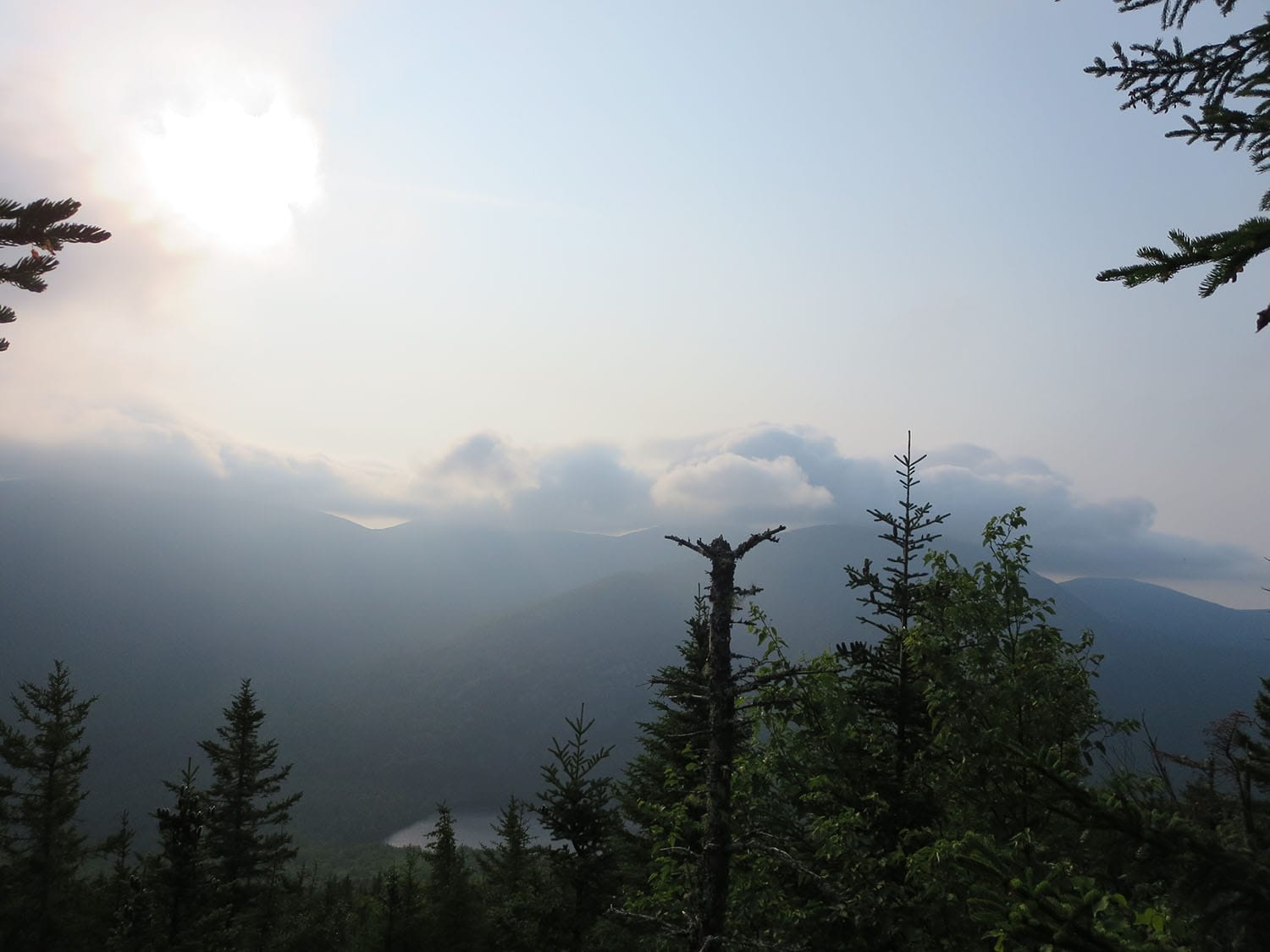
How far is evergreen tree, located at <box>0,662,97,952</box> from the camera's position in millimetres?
23031

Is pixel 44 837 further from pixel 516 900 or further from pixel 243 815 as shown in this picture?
pixel 516 900

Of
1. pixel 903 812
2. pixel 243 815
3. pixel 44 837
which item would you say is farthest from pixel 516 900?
pixel 243 815

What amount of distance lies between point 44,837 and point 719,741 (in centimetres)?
2703

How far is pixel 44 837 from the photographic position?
949 inches

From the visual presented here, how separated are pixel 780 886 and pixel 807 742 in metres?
2.34

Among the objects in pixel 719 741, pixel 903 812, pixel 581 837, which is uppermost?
pixel 719 741

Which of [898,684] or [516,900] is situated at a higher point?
[898,684]

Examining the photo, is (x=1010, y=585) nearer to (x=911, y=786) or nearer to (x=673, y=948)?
(x=911, y=786)

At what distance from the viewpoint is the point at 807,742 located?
10.3 meters

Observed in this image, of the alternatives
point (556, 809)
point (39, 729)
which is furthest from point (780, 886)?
point (39, 729)

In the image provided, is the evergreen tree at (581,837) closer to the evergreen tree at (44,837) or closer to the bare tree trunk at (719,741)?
the bare tree trunk at (719,741)

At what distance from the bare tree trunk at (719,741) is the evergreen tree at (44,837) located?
77.9ft

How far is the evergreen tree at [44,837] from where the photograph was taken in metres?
23.0

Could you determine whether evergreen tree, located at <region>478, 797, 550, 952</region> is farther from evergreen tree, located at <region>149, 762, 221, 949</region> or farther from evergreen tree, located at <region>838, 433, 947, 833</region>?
evergreen tree, located at <region>838, 433, 947, 833</region>
